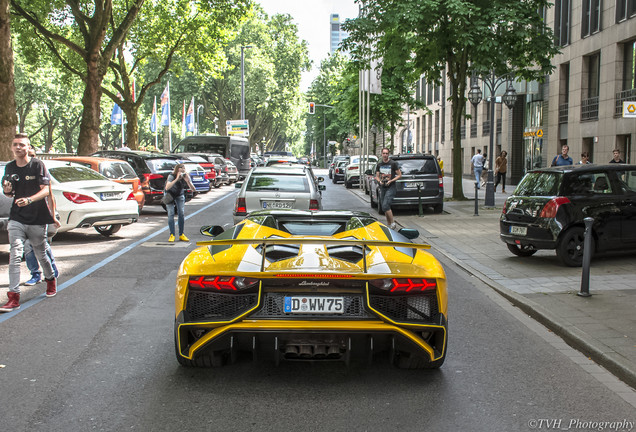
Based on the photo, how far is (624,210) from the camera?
1005 cm

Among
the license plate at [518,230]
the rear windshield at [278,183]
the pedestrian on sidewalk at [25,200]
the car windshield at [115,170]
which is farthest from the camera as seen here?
the car windshield at [115,170]

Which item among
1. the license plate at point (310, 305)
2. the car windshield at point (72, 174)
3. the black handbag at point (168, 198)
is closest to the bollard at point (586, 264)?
the license plate at point (310, 305)

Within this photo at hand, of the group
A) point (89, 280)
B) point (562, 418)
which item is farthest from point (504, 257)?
point (562, 418)

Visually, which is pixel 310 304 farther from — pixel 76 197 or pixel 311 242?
pixel 76 197

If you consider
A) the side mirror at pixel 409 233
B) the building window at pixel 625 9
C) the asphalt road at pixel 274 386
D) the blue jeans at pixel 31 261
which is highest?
the building window at pixel 625 9

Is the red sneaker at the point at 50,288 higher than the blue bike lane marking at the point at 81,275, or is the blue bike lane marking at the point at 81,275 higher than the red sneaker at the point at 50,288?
the red sneaker at the point at 50,288

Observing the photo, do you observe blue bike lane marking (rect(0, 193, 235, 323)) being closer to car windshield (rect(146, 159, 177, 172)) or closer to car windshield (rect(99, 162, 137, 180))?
car windshield (rect(99, 162, 137, 180))

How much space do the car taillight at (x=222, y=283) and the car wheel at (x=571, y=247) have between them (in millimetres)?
6715

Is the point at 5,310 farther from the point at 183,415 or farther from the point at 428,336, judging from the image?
the point at 428,336

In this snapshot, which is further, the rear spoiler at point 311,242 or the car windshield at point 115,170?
the car windshield at point 115,170

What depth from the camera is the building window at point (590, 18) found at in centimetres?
2597

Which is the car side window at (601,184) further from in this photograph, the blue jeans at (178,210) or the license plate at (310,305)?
the blue jeans at (178,210)

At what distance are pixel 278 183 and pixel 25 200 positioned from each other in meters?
6.03

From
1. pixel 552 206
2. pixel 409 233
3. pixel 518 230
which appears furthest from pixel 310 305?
pixel 518 230
